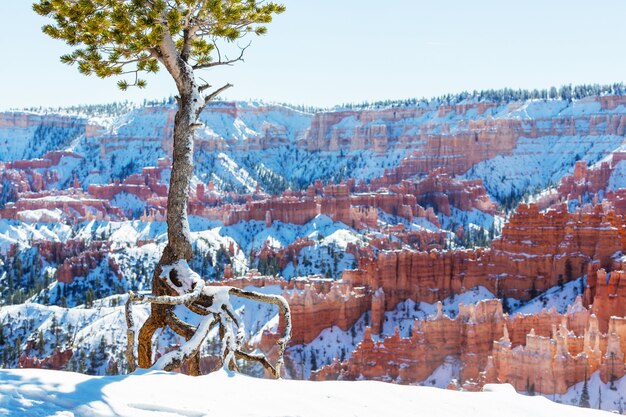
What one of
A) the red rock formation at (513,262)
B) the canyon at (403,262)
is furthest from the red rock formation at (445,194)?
the red rock formation at (513,262)

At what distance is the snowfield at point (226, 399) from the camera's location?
8.15 m

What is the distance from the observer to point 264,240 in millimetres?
123250

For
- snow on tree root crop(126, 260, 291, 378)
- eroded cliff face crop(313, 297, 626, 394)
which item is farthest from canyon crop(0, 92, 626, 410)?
snow on tree root crop(126, 260, 291, 378)

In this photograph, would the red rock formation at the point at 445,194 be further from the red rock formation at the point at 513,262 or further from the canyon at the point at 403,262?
the red rock formation at the point at 513,262

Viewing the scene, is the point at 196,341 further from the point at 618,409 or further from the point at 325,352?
the point at 325,352

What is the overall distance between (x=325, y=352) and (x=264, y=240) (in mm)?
66733

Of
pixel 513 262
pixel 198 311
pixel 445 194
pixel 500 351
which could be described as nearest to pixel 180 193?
pixel 198 311

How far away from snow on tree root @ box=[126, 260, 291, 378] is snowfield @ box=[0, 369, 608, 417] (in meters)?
0.93

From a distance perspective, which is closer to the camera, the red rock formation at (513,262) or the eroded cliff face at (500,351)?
the eroded cliff face at (500,351)

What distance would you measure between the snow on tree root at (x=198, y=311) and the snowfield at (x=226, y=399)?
931 mm

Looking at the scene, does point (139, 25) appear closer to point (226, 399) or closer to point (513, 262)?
point (226, 399)

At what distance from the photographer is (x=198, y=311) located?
37.7 ft

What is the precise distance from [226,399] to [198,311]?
9.27ft

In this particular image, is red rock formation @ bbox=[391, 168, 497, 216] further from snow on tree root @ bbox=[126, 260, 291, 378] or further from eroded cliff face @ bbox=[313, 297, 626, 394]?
snow on tree root @ bbox=[126, 260, 291, 378]
